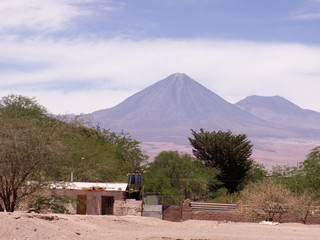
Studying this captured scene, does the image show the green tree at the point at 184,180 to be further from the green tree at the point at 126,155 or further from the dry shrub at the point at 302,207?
the dry shrub at the point at 302,207

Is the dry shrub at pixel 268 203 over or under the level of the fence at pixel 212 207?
over

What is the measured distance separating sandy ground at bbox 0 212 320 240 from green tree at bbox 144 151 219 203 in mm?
23080

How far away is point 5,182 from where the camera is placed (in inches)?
1111

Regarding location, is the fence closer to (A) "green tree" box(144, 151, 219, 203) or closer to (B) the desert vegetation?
(B) the desert vegetation

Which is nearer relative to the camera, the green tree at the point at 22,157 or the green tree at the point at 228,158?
the green tree at the point at 22,157

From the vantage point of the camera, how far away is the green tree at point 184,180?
184ft

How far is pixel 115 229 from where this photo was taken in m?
27.5

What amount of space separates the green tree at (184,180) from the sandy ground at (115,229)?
23080mm

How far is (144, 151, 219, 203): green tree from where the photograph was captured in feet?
184

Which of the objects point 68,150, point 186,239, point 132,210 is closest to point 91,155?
point 132,210

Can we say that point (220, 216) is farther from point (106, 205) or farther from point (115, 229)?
point (115, 229)

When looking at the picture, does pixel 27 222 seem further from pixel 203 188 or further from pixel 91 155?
pixel 203 188

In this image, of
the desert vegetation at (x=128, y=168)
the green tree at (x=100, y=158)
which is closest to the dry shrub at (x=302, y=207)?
the desert vegetation at (x=128, y=168)

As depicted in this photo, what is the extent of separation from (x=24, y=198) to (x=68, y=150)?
3268mm
